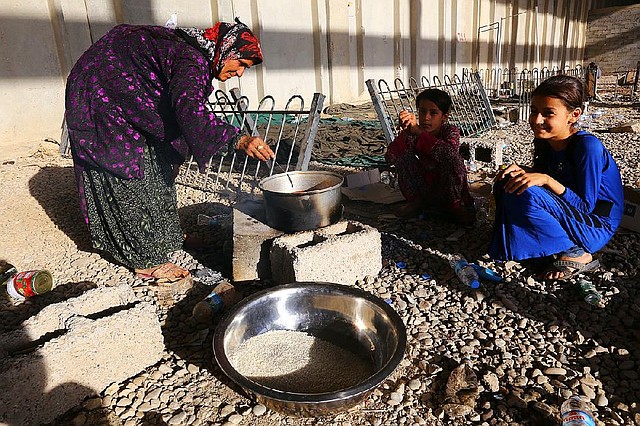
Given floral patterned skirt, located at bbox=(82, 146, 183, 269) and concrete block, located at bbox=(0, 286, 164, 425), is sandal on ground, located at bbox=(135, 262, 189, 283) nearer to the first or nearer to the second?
floral patterned skirt, located at bbox=(82, 146, 183, 269)

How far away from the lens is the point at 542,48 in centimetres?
2167

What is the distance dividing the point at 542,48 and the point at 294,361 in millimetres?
23623

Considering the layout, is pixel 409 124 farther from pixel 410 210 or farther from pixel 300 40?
pixel 300 40

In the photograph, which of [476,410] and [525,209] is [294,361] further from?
[525,209]

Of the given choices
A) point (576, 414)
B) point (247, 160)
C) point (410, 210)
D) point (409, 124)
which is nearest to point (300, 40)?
point (247, 160)

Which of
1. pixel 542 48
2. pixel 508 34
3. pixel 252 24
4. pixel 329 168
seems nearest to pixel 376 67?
pixel 252 24

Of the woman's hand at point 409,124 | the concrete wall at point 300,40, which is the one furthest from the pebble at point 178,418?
the concrete wall at point 300,40

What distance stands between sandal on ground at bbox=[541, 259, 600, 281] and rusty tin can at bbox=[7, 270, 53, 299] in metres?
3.22

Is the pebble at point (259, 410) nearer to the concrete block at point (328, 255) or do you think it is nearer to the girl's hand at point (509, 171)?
the concrete block at point (328, 255)

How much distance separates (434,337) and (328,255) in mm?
779

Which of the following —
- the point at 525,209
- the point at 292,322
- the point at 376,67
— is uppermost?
the point at 376,67

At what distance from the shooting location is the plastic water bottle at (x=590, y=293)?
2695 mm

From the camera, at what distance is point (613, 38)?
22.7 meters

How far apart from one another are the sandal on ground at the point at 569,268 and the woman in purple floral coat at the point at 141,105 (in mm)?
1970
